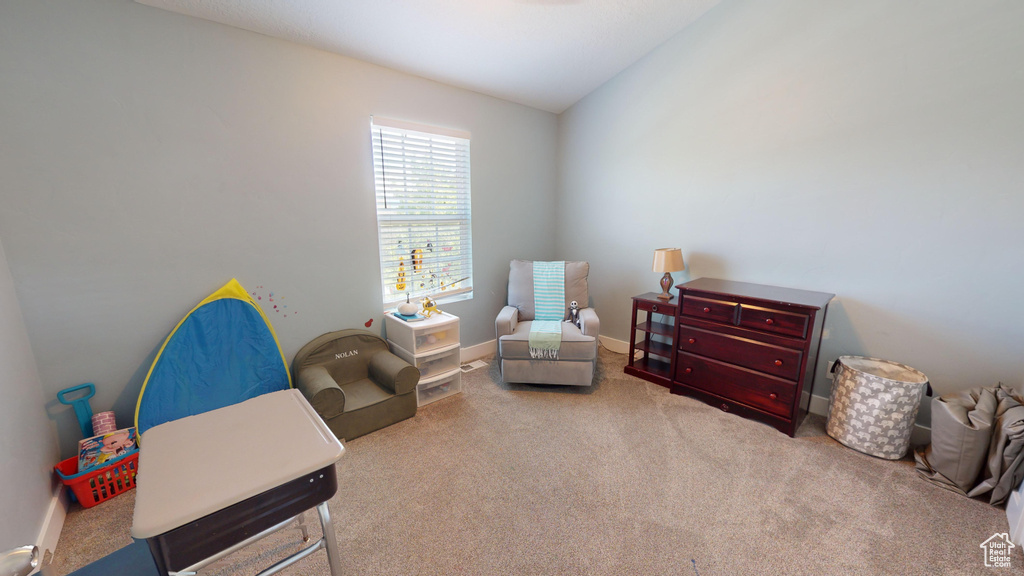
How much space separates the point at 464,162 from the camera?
3150 mm

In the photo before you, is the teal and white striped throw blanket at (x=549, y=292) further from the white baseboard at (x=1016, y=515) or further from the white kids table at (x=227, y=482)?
the white baseboard at (x=1016, y=515)

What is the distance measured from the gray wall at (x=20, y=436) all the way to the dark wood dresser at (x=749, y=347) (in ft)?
10.9

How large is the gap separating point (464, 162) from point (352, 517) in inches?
102

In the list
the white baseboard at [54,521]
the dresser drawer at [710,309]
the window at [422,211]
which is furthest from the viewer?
the window at [422,211]

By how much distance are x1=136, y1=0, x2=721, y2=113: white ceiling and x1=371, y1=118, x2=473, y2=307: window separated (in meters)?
0.46

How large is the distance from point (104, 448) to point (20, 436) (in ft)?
1.25

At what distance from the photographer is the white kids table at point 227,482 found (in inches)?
33.9

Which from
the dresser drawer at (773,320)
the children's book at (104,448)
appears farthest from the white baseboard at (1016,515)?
the children's book at (104,448)

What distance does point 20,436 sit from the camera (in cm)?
147

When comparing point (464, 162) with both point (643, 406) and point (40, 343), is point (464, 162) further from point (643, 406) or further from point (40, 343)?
point (40, 343)

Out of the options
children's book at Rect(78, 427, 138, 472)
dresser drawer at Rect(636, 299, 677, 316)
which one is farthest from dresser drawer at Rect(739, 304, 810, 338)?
children's book at Rect(78, 427, 138, 472)

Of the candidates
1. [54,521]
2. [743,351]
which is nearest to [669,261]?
[743,351]

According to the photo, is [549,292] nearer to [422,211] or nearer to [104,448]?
[422,211]

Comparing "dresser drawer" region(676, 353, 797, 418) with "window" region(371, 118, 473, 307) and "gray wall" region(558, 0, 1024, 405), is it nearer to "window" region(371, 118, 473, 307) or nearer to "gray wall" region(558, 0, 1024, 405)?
"gray wall" region(558, 0, 1024, 405)
